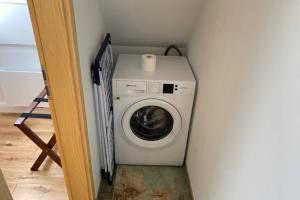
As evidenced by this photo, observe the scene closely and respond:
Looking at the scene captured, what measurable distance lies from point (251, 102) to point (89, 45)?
932 millimetres

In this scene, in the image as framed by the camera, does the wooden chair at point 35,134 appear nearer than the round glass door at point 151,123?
Yes

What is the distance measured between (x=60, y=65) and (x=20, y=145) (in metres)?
1.48

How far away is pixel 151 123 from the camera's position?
6.31 ft

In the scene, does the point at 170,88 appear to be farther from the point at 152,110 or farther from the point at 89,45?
the point at 89,45

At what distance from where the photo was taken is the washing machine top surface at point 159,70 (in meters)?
1.66

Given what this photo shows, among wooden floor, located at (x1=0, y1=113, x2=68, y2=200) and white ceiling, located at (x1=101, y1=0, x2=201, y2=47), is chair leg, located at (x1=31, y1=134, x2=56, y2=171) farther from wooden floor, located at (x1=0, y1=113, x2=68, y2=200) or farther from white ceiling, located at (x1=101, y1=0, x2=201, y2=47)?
white ceiling, located at (x1=101, y1=0, x2=201, y2=47)

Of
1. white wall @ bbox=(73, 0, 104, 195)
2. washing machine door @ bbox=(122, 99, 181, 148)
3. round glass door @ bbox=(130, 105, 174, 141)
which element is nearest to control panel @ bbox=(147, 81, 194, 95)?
washing machine door @ bbox=(122, 99, 181, 148)

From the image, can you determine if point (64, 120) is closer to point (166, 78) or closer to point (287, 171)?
point (166, 78)

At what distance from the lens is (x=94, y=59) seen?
1.43 meters

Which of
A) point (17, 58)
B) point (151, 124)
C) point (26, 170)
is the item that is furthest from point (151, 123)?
point (17, 58)

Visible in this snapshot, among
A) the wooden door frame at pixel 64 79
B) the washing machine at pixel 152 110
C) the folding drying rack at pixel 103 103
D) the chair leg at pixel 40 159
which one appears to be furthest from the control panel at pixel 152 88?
the chair leg at pixel 40 159

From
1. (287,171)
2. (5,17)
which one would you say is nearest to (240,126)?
(287,171)

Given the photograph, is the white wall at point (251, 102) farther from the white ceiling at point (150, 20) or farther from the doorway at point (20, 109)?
the doorway at point (20, 109)

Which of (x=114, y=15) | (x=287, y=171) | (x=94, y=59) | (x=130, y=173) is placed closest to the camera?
(x=287, y=171)
